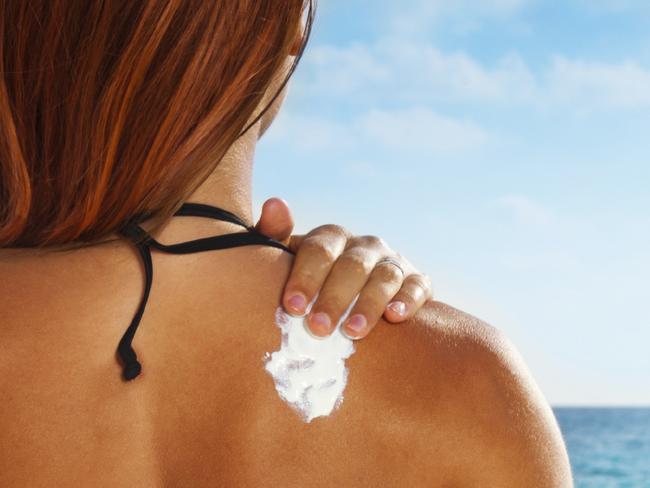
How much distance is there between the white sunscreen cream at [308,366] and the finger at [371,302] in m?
0.03

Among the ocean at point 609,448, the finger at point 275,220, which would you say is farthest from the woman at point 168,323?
the ocean at point 609,448

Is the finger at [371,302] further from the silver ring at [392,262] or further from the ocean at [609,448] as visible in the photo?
the ocean at [609,448]

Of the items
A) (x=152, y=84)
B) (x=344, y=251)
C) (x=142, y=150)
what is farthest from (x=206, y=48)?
(x=344, y=251)

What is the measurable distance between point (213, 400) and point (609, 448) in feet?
127

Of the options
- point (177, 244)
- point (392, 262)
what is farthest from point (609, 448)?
point (177, 244)

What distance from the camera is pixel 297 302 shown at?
1.60 meters

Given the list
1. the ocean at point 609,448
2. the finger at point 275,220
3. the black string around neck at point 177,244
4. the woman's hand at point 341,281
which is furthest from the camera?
the ocean at point 609,448

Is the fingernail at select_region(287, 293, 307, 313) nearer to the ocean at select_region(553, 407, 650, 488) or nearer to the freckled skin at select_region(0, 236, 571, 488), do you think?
the freckled skin at select_region(0, 236, 571, 488)

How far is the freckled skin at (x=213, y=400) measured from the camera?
152 cm

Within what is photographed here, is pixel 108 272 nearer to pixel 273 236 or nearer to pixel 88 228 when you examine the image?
pixel 88 228

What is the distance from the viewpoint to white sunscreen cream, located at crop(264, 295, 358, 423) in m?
1.59

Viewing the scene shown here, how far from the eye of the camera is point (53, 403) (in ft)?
4.99

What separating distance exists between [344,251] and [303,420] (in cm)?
40

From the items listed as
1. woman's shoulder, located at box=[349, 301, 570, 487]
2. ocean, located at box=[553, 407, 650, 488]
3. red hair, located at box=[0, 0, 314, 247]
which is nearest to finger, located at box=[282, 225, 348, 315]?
woman's shoulder, located at box=[349, 301, 570, 487]
